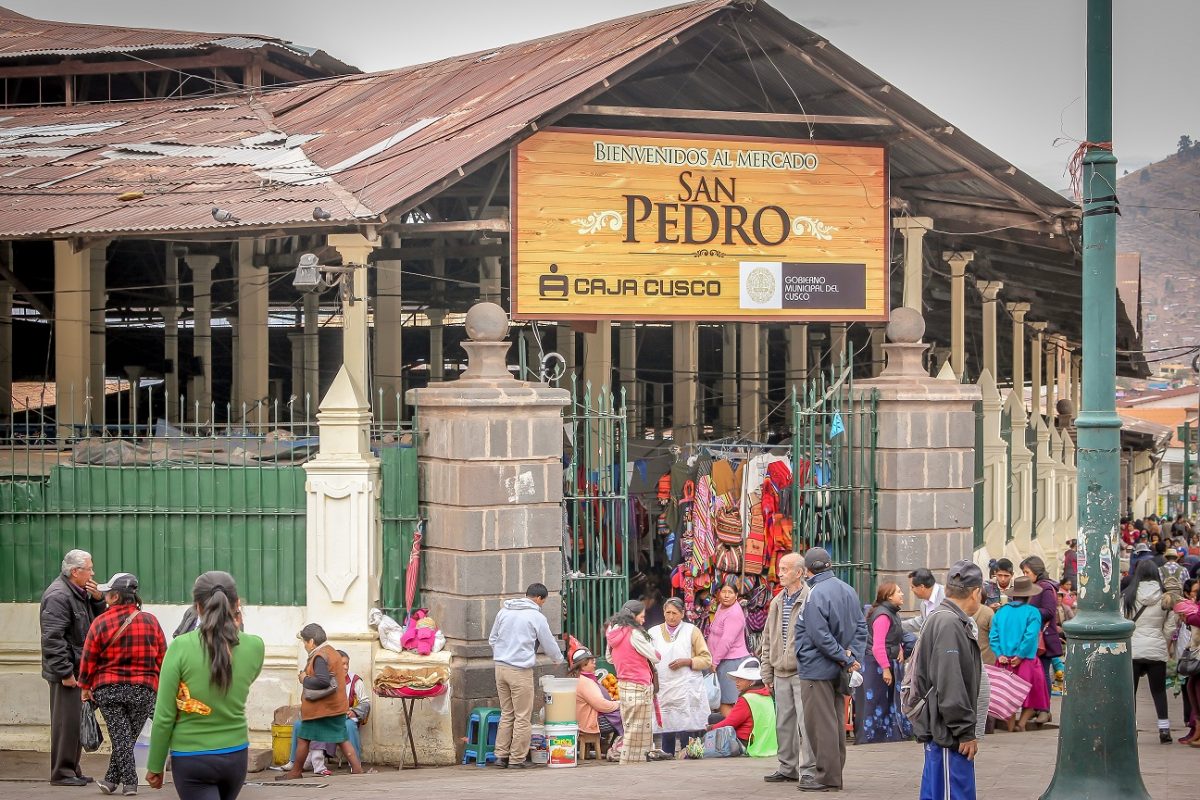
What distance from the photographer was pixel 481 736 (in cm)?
1184

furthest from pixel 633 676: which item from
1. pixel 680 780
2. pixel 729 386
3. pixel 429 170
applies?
pixel 729 386

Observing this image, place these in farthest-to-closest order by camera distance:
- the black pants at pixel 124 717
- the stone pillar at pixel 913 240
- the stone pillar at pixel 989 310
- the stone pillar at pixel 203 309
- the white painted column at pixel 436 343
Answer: the white painted column at pixel 436 343, the stone pillar at pixel 203 309, the stone pillar at pixel 989 310, the stone pillar at pixel 913 240, the black pants at pixel 124 717

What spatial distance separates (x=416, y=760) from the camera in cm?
1195

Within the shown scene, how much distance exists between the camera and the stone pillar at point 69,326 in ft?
53.7

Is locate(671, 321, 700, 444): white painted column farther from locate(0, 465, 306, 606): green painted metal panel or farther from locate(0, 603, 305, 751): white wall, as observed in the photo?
locate(0, 603, 305, 751): white wall

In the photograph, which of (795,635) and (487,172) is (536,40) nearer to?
(487,172)

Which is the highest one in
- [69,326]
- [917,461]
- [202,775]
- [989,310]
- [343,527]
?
[989,310]

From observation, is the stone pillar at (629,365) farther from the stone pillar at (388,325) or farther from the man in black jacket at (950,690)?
the man in black jacket at (950,690)

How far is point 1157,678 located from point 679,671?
396 cm

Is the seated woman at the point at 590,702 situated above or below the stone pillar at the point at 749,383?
below

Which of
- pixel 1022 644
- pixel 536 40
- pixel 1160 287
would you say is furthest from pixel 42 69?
pixel 1160 287

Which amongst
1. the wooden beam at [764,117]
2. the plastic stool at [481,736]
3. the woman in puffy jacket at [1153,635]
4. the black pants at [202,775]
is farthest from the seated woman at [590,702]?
the black pants at [202,775]

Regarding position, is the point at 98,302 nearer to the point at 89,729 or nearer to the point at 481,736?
the point at 89,729

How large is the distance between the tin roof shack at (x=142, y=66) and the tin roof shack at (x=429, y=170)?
3.28ft
